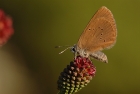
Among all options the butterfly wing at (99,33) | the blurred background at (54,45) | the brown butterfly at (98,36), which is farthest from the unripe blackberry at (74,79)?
the blurred background at (54,45)

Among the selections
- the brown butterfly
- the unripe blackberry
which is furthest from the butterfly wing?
the unripe blackberry

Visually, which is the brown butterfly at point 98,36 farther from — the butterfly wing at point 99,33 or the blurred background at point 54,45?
the blurred background at point 54,45

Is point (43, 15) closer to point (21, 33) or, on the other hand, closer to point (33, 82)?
point (21, 33)

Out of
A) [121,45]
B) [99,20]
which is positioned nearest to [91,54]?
[99,20]

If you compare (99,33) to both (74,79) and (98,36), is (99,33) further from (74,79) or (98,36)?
(74,79)

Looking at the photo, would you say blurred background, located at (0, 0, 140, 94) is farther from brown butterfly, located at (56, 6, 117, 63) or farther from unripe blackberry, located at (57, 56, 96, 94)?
unripe blackberry, located at (57, 56, 96, 94)
